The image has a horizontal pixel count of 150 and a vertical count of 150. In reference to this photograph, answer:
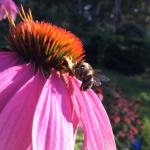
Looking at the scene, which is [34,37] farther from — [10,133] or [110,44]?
[110,44]

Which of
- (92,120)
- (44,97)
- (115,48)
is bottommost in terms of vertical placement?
(115,48)

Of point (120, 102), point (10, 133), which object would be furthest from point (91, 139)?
point (120, 102)

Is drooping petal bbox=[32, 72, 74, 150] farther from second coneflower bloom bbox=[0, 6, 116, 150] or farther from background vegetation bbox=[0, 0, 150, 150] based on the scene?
background vegetation bbox=[0, 0, 150, 150]

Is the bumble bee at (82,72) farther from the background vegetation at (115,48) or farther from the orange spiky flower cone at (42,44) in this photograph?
the background vegetation at (115,48)

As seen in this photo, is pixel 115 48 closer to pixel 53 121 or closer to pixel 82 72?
pixel 82 72

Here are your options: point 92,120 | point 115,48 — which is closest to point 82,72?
point 92,120

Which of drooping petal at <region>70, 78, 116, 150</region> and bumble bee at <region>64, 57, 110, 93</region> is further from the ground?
bumble bee at <region>64, 57, 110, 93</region>

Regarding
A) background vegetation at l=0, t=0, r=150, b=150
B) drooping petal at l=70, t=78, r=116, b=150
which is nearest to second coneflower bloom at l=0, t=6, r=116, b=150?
drooping petal at l=70, t=78, r=116, b=150
